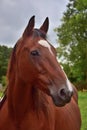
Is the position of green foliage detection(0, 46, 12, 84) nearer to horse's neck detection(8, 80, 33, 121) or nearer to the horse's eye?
horse's neck detection(8, 80, 33, 121)

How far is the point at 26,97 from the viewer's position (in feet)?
20.2

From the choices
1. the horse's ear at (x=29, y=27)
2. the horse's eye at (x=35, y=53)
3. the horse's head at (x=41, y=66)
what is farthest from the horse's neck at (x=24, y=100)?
the horse's ear at (x=29, y=27)

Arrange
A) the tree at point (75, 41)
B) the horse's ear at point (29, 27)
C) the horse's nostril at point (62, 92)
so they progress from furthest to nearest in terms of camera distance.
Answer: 1. the tree at point (75, 41)
2. the horse's ear at point (29, 27)
3. the horse's nostril at point (62, 92)

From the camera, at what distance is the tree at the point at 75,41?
56000mm

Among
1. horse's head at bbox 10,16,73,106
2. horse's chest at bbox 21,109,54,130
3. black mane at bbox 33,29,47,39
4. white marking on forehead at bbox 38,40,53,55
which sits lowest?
horse's chest at bbox 21,109,54,130

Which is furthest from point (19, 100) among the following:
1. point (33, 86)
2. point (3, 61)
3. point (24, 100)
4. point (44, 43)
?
point (3, 61)

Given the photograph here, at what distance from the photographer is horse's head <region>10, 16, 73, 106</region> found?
5.44 metres

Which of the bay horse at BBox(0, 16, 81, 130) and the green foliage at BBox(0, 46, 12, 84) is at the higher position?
the green foliage at BBox(0, 46, 12, 84)

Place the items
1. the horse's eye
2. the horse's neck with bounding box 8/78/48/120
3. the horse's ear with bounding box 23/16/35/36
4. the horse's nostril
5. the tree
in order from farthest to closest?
the tree → the horse's neck with bounding box 8/78/48/120 → the horse's ear with bounding box 23/16/35/36 → the horse's eye → the horse's nostril

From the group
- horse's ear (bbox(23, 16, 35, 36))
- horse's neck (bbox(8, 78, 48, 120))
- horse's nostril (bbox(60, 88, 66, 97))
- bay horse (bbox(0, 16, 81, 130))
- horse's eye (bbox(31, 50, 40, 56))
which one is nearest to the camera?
horse's nostril (bbox(60, 88, 66, 97))

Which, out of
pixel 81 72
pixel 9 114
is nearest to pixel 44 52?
pixel 9 114

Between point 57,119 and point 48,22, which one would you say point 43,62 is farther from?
point 57,119

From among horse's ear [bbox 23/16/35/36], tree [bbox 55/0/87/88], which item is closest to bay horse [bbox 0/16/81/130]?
horse's ear [bbox 23/16/35/36]

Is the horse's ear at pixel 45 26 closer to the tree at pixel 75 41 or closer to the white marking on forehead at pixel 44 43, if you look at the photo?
the white marking on forehead at pixel 44 43
